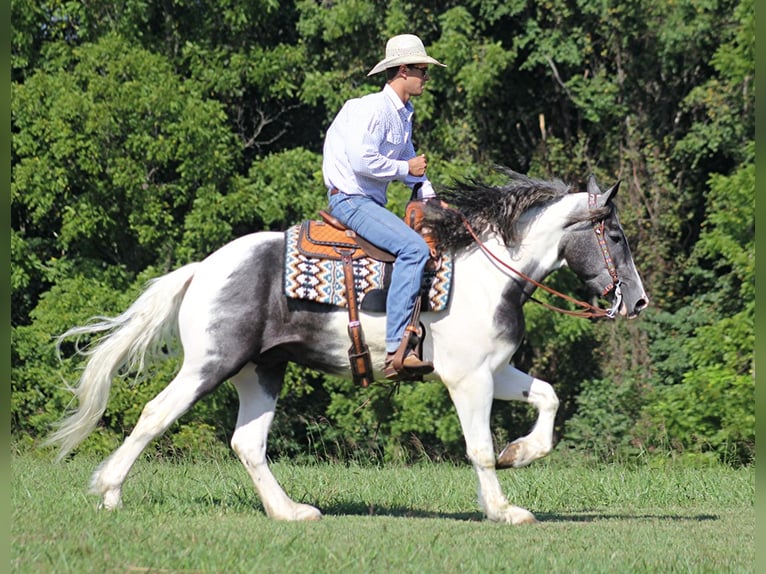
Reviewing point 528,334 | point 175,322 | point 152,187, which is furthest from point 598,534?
point 152,187

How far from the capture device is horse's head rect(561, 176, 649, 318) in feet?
27.4

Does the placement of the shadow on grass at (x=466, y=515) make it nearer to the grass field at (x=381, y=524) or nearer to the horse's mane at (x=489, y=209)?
the grass field at (x=381, y=524)

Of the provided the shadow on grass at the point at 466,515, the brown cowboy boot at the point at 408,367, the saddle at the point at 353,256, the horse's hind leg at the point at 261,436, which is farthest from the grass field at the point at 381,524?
the saddle at the point at 353,256

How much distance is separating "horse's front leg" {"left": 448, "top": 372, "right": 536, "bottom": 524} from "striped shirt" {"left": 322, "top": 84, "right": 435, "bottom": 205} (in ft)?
4.73

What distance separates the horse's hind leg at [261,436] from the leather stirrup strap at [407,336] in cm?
105

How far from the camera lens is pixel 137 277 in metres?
20.3

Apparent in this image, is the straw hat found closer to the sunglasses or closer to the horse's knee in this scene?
the sunglasses

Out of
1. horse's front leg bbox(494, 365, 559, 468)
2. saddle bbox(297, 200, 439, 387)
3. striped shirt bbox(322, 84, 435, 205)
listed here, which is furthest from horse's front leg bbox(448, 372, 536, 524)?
striped shirt bbox(322, 84, 435, 205)

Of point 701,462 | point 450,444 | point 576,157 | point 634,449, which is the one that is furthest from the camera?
point 576,157

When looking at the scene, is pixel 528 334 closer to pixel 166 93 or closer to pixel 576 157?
pixel 576 157

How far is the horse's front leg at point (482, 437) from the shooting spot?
8.06m

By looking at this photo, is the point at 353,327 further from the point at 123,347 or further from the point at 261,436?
the point at 123,347

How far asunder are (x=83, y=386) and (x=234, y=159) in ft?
43.3

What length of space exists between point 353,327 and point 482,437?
111cm
